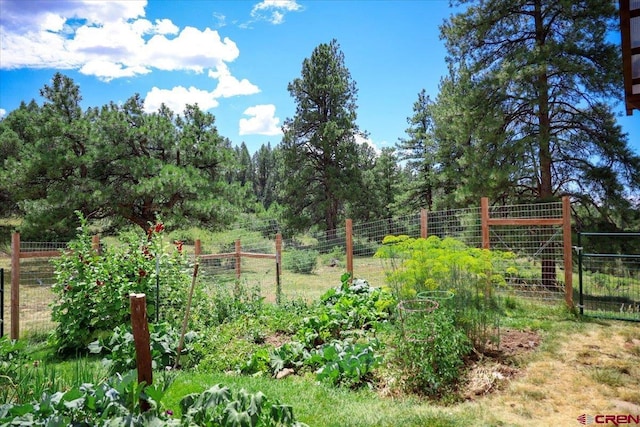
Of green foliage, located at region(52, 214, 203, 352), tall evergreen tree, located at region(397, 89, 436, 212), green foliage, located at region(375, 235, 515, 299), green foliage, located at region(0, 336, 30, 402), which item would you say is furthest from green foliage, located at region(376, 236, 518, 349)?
tall evergreen tree, located at region(397, 89, 436, 212)

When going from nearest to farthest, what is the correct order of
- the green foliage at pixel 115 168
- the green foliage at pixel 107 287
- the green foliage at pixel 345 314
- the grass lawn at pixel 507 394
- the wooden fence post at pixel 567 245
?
the grass lawn at pixel 507 394
the green foliage at pixel 345 314
the green foliage at pixel 107 287
the wooden fence post at pixel 567 245
the green foliage at pixel 115 168

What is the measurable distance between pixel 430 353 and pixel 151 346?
2600 millimetres

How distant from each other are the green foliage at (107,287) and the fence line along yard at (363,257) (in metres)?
0.74

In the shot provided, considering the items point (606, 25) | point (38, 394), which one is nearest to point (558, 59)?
point (606, 25)

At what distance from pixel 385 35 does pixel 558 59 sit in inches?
144

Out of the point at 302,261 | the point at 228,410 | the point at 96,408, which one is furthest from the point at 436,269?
the point at 302,261

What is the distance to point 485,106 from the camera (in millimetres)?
9586

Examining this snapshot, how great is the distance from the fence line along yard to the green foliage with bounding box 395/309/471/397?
4.45ft

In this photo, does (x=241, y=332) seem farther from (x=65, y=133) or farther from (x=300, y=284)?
(x=65, y=133)

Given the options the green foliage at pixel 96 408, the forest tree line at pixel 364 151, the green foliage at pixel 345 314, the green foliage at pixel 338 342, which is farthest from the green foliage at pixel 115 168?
the green foliage at pixel 96 408

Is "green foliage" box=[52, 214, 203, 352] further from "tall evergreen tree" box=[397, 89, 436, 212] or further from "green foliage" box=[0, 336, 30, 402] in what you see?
"tall evergreen tree" box=[397, 89, 436, 212]

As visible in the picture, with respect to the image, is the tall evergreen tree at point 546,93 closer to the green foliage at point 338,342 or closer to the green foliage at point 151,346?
the green foliage at point 338,342

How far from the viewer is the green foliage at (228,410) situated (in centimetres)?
203

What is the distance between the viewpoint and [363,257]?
1060cm
